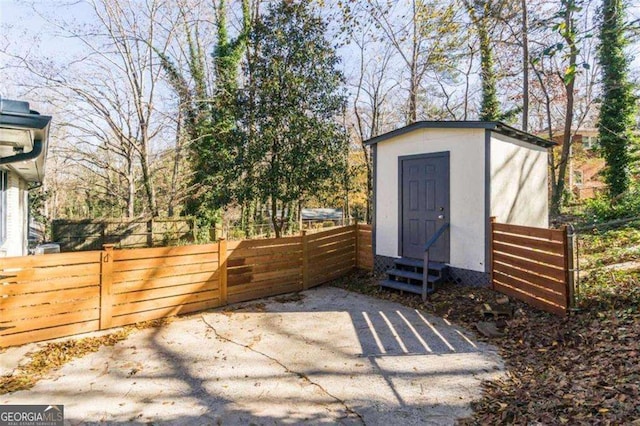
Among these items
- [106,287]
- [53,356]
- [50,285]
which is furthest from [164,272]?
[53,356]

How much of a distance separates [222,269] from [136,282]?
125cm

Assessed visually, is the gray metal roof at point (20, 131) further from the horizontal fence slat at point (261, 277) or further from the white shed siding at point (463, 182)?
the white shed siding at point (463, 182)

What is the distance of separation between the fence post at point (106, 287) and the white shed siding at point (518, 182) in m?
5.75

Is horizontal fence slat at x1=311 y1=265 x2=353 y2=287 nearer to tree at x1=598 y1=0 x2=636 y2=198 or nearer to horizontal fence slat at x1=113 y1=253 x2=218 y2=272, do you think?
horizontal fence slat at x1=113 y1=253 x2=218 y2=272

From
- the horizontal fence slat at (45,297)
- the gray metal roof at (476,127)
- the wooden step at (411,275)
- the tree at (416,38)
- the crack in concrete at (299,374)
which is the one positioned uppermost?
the tree at (416,38)

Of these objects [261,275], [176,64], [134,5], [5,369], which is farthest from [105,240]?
[5,369]

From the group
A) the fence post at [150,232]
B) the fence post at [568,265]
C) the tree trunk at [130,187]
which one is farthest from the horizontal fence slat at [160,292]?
the tree trunk at [130,187]

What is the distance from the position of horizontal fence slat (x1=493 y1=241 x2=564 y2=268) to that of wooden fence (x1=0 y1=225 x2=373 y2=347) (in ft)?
10.8

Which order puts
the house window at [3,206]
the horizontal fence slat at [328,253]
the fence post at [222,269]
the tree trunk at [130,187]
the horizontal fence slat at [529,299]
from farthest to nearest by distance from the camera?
1. the tree trunk at [130,187]
2. the horizontal fence slat at [328,253]
3. the house window at [3,206]
4. the fence post at [222,269]
5. the horizontal fence slat at [529,299]

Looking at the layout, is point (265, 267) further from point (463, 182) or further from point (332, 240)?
point (463, 182)

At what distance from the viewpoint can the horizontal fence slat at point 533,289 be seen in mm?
4321

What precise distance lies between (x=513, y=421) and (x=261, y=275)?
169 inches

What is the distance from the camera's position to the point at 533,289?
15.7 ft

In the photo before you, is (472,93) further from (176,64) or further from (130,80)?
(130,80)
